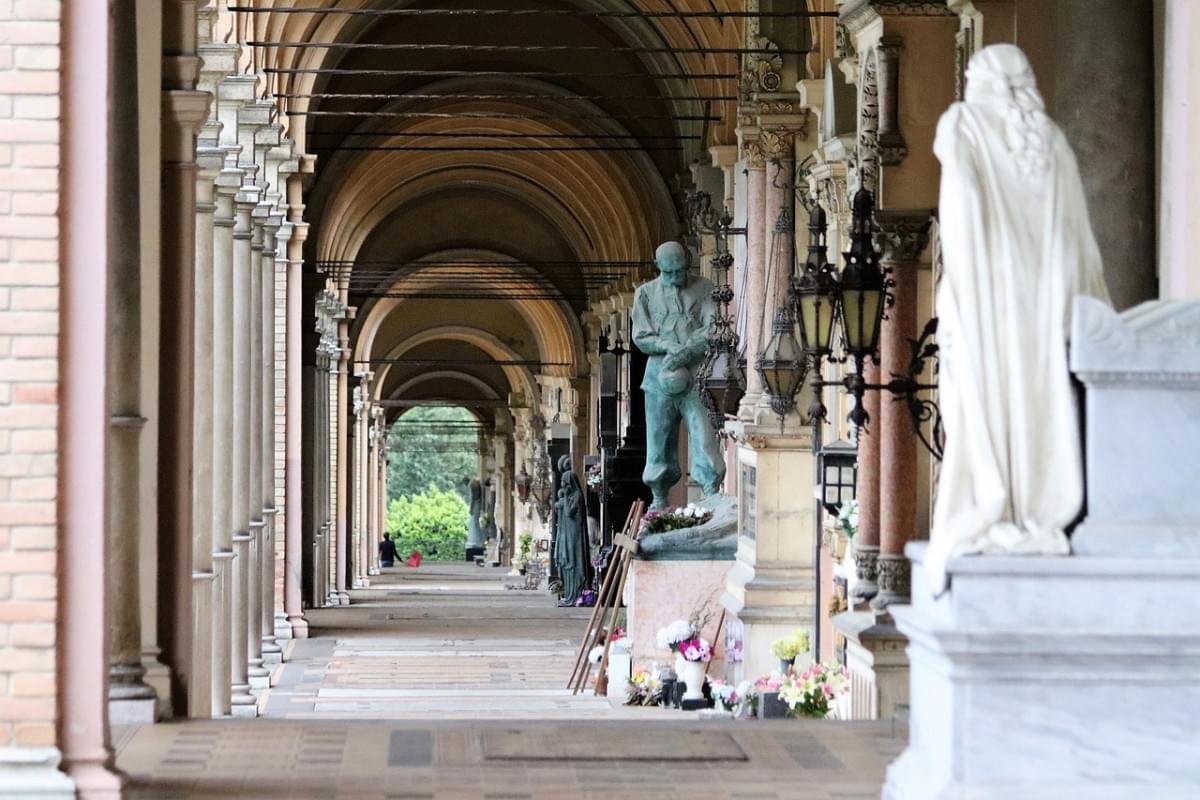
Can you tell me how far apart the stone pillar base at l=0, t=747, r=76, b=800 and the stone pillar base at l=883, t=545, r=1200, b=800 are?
326 cm

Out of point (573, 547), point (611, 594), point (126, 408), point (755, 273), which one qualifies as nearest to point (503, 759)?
point (126, 408)

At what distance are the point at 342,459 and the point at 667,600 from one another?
60.1 feet

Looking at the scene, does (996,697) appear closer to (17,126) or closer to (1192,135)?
(1192,135)

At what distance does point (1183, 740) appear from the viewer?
23.1 ft

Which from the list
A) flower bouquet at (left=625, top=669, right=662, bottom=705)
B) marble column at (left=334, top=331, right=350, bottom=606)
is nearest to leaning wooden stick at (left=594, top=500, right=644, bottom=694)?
flower bouquet at (left=625, top=669, right=662, bottom=705)

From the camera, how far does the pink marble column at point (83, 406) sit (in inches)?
312

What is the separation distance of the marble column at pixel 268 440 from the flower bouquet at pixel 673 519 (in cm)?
451

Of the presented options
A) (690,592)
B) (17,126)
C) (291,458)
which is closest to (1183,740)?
(17,126)

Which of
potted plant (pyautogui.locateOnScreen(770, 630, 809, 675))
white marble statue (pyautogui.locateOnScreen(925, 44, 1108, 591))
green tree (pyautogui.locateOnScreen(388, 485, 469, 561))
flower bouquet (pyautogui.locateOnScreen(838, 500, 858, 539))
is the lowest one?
green tree (pyautogui.locateOnScreen(388, 485, 469, 561))

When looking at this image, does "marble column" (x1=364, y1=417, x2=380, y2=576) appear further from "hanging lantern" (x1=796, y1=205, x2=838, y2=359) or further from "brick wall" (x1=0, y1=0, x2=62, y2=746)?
"brick wall" (x1=0, y1=0, x2=62, y2=746)

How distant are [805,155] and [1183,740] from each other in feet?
39.9

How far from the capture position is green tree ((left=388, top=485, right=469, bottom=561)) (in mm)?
78938

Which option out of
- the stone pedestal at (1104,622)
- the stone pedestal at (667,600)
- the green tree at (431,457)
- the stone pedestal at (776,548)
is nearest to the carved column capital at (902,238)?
the stone pedestal at (776,548)

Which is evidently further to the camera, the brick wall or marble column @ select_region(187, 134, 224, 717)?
marble column @ select_region(187, 134, 224, 717)
